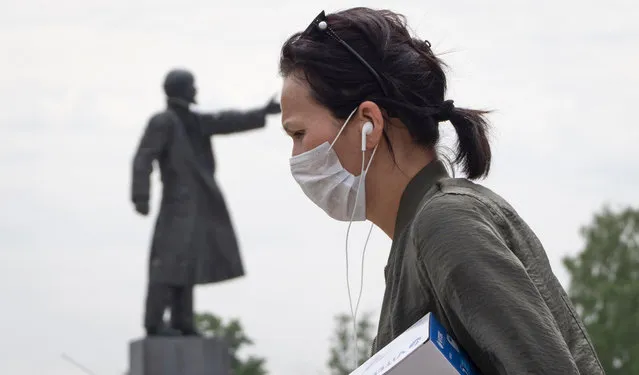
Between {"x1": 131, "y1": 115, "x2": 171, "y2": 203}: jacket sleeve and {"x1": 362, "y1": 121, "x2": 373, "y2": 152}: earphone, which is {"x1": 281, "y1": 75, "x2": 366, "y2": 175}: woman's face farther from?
{"x1": 131, "y1": 115, "x2": 171, "y2": 203}: jacket sleeve

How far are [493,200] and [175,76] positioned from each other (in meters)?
12.1

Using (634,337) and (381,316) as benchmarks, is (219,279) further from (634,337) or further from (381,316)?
(634,337)

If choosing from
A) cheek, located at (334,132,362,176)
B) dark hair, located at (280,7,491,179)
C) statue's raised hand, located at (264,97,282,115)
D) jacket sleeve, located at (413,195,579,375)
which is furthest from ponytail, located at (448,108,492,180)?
statue's raised hand, located at (264,97,282,115)

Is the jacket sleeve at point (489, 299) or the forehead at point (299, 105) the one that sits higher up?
the forehead at point (299, 105)

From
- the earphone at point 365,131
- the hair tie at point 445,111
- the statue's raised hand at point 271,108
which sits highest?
the hair tie at point 445,111

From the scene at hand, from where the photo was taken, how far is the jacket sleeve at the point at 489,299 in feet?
6.22

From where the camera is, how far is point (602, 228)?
39.0 metres

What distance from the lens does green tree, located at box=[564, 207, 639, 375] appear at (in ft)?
125

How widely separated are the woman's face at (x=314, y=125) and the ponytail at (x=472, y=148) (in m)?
0.14

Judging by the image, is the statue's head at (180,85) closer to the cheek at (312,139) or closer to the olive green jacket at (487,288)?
the cheek at (312,139)

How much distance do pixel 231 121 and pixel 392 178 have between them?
39.5 feet

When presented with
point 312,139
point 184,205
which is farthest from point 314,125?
point 184,205

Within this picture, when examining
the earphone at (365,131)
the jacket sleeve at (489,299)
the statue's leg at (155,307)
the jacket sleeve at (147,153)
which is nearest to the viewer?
the jacket sleeve at (489,299)

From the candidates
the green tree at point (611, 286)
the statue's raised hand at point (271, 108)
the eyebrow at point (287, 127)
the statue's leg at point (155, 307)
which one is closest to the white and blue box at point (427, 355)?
the eyebrow at point (287, 127)
